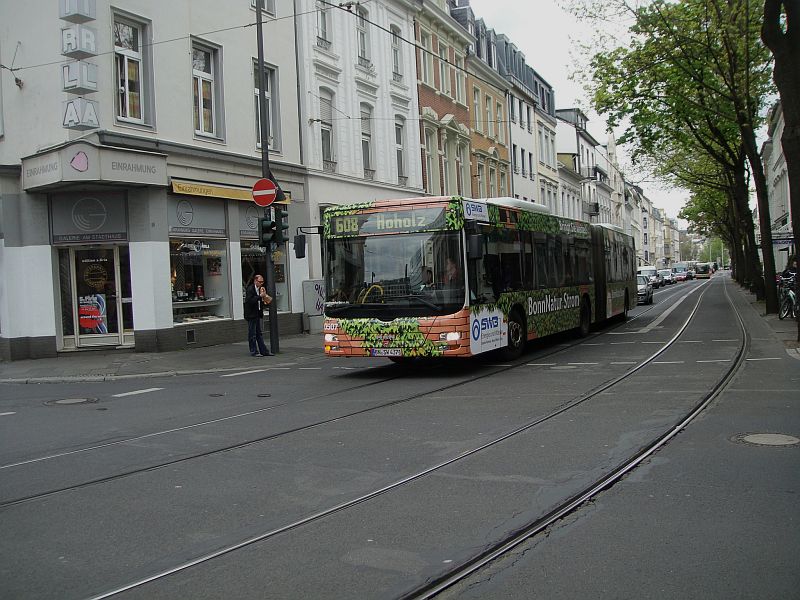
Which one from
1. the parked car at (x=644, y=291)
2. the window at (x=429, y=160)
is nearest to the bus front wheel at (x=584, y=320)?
the window at (x=429, y=160)

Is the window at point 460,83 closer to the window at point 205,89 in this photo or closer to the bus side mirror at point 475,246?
the window at point 205,89

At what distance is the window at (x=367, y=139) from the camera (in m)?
28.5

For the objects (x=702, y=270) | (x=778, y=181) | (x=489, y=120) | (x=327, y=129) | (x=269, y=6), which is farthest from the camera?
(x=702, y=270)

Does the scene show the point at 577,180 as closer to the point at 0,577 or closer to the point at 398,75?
the point at 398,75

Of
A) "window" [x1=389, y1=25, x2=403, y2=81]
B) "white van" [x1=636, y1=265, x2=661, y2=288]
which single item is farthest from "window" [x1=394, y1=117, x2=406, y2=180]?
"white van" [x1=636, y1=265, x2=661, y2=288]

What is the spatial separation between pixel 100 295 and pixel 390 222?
29.5 ft

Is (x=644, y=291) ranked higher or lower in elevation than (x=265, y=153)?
→ lower

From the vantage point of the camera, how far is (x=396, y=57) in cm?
3122

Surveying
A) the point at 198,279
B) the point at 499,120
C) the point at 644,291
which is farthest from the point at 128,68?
the point at 499,120

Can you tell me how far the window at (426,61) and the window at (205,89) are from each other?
14.0 meters

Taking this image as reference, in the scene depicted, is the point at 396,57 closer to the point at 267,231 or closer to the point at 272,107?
the point at 272,107

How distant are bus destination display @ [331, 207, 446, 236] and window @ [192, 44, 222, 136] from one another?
8432 millimetres

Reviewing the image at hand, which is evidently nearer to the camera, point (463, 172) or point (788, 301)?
point (788, 301)

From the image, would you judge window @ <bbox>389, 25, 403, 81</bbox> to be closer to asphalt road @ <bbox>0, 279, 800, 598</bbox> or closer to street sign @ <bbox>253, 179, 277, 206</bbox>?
street sign @ <bbox>253, 179, 277, 206</bbox>
